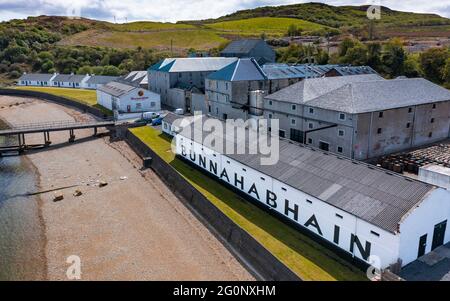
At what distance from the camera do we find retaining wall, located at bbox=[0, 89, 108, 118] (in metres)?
60.6

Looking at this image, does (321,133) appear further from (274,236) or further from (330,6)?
(330,6)

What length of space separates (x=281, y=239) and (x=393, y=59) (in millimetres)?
54424

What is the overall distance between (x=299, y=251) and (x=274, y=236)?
201 centimetres

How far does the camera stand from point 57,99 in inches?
2894

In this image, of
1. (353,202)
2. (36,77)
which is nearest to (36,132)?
(353,202)

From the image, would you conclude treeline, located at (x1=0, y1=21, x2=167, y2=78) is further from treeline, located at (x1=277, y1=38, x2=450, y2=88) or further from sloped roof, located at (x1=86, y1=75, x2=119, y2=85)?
treeline, located at (x1=277, y1=38, x2=450, y2=88)

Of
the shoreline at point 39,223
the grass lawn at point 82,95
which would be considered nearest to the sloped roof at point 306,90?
the shoreline at point 39,223

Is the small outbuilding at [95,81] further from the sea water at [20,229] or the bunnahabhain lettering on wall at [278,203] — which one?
the bunnahabhain lettering on wall at [278,203]

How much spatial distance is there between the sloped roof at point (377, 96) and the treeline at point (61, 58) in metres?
A: 70.2

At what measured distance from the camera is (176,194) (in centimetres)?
3044

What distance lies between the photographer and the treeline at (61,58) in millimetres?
96812

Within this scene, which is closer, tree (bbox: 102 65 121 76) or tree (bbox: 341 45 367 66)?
tree (bbox: 341 45 367 66)

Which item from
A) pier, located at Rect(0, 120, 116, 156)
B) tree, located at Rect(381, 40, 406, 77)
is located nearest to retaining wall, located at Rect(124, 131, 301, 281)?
pier, located at Rect(0, 120, 116, 156)

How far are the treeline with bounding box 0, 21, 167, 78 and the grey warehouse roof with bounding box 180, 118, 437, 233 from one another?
77432 mm
